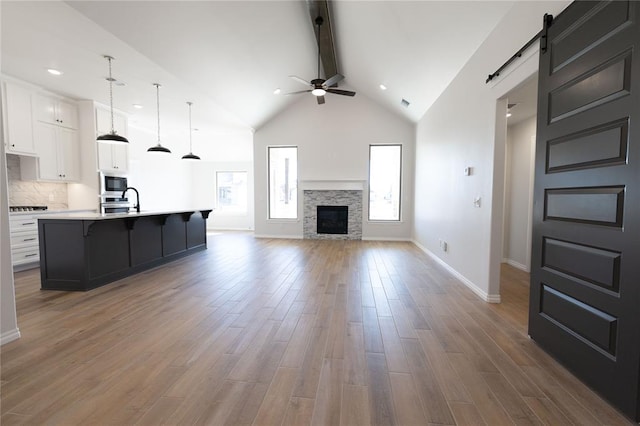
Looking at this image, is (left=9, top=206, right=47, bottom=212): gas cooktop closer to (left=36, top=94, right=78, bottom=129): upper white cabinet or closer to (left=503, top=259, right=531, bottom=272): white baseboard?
(left=36, top=94, right=78, bottom=129): upper white cabinet

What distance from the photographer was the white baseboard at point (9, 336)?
7.25 ft

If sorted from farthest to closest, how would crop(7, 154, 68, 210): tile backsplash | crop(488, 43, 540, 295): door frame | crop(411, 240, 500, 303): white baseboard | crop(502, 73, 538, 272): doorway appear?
1. crop(7, 154, 68, 210): tile backsplash
2. crop(502, 73, 538, 272): doorway
3. crop(411, 240, 500, 303): white baseboard
4. crop(488, 43, 540, 295): door frame

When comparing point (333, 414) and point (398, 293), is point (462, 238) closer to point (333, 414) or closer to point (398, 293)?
point (398, 293)

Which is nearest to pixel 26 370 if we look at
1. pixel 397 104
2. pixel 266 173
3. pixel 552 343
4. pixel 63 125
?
pixel 552 343

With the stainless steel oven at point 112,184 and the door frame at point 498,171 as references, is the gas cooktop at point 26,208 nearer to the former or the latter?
the stainless steel oven at point 112,184

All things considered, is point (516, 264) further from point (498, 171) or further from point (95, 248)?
point (95, 248)

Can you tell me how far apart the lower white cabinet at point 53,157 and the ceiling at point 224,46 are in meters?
0.77

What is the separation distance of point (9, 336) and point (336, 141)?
690 centimetres

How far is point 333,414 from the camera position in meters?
1.51

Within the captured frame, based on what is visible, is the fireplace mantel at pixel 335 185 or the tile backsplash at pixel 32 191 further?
the fireplace mantel at pixel 335 185

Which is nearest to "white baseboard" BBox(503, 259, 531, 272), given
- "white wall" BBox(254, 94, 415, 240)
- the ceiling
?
"white wall" BBox(254, 94, 415, 240)

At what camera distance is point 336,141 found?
25.3 ft

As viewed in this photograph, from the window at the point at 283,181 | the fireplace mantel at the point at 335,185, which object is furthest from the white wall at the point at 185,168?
the fireplace mantel at the point at 335,185

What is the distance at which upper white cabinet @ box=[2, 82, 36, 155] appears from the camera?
14.7 feet
